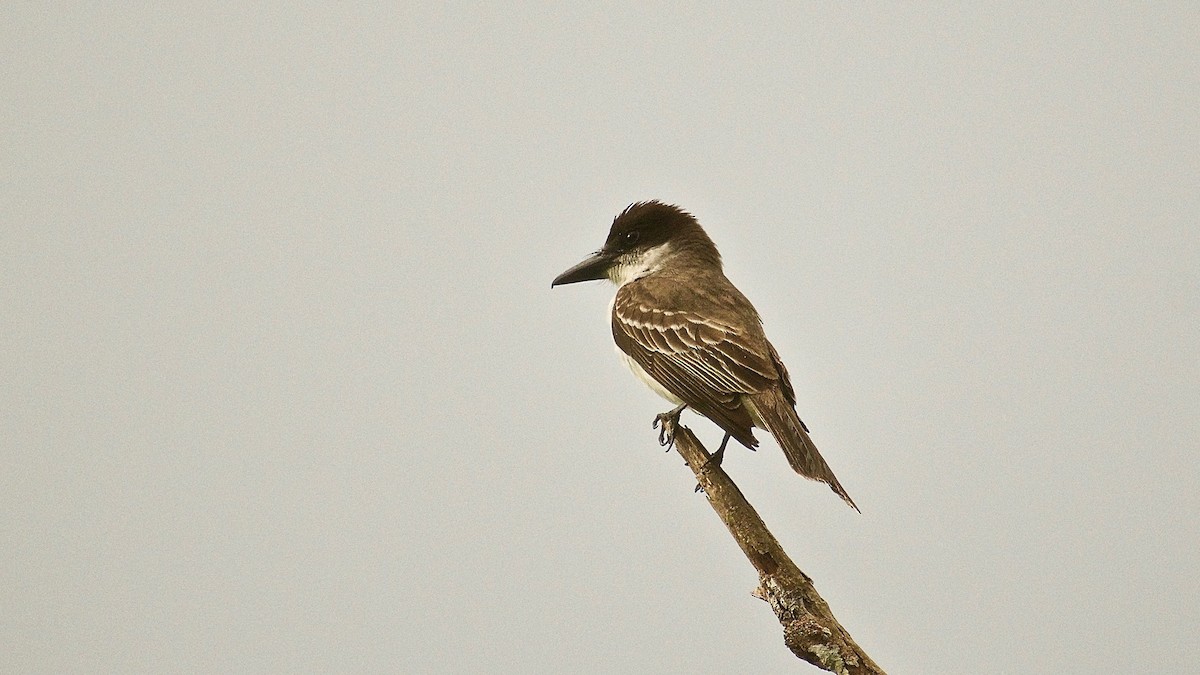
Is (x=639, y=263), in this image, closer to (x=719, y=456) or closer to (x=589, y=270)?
(x=589, y=270)

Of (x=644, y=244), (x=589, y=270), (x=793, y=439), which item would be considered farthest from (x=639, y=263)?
(x=793, y=439)

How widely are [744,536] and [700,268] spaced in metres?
2.52

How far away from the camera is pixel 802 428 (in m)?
5.63

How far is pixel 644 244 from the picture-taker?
7.51 meters

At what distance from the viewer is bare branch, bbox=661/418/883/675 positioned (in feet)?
15.1

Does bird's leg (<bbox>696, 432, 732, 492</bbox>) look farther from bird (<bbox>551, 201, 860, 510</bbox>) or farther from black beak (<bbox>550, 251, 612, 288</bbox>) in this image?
black beak (<bbox>550, 251, 612, 288</bbox>)

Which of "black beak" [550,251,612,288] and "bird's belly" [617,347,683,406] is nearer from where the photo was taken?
"bird's belly" [617,347,683,406]

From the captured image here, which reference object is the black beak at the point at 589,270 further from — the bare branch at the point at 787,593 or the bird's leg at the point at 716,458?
the bare branch at the point at 787,593

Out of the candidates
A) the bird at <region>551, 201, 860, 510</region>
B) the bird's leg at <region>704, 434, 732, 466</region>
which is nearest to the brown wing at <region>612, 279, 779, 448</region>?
the bird at <region>551, 201, 860, 510</region>

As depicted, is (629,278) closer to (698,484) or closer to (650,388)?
(650,388)

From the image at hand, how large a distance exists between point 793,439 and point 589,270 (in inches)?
97.6

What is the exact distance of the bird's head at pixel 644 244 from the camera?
7453 mm

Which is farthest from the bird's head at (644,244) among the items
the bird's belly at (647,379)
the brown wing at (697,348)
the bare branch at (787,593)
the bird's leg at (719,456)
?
the bare branch at (787,593)

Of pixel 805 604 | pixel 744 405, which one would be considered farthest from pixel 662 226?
pixel 805 604
